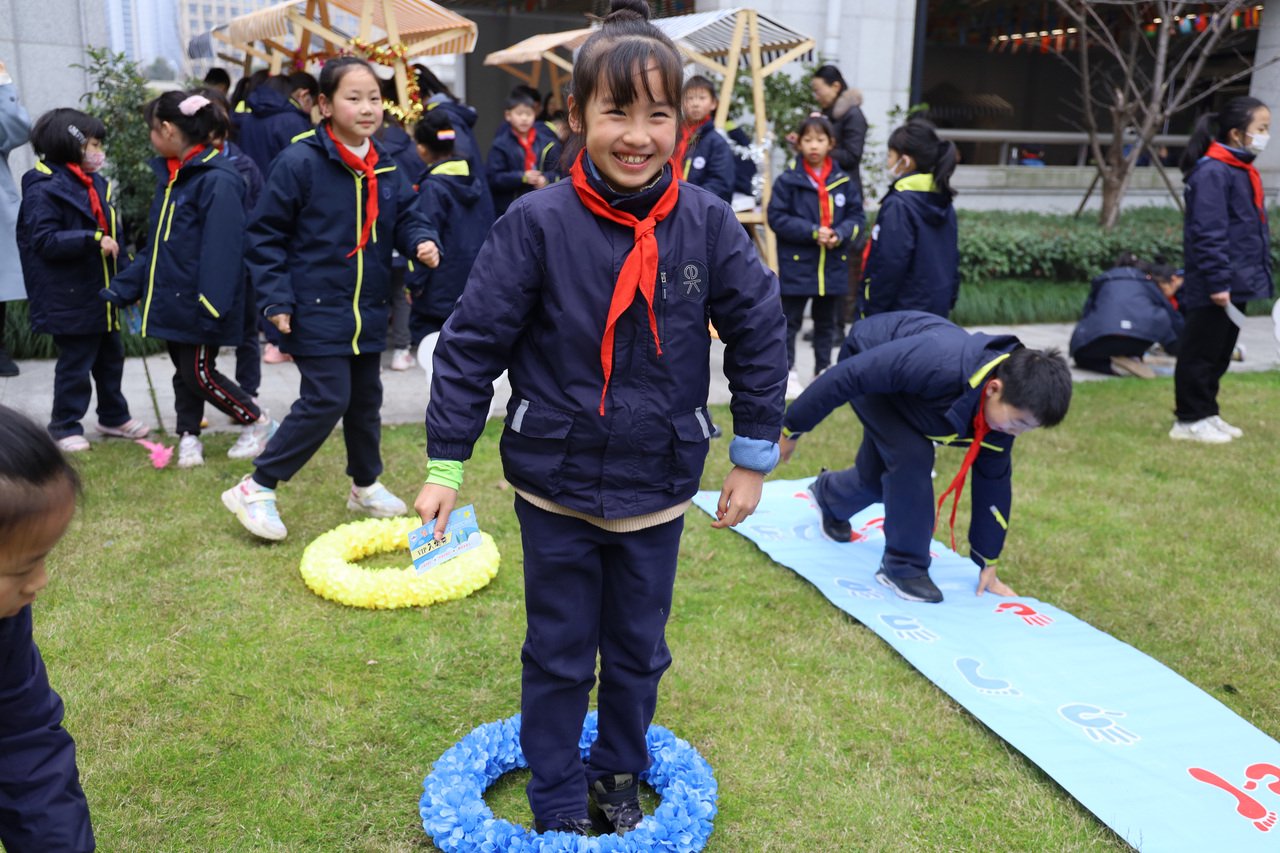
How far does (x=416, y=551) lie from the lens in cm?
231

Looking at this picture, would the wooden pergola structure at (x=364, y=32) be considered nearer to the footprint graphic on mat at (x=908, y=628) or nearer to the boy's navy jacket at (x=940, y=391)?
the boy's navy jacket at (x=940, y=391)

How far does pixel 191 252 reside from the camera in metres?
4.84

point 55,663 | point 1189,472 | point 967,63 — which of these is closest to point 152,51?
point 55,663

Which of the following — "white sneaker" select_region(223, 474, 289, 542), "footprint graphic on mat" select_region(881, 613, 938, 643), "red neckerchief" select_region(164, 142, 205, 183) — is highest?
"red neckerchief" select_region(164, 142, 205, 183)

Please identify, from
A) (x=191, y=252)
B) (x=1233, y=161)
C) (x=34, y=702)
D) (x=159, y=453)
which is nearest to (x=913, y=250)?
(x=1233, y=161)

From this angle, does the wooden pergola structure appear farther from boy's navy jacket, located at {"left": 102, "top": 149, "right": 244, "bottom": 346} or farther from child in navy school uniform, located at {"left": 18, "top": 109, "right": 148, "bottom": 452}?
boy's navy jacket, located at {"left": 102, "top": 149, "right": 244, "bottom": 346}

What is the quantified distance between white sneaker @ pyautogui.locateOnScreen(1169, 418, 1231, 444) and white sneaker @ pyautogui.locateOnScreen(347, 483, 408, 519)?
14.5 feet

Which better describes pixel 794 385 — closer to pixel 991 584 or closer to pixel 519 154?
pixel 519 154

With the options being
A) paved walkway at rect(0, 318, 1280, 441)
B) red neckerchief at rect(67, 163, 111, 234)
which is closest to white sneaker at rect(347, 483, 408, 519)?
paved walkway at rect(0, 318, 1280, 441)

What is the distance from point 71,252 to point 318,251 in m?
1.79

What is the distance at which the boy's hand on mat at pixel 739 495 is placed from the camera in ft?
7.89

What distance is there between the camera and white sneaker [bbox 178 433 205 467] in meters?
5.11

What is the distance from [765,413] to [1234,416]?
561cm

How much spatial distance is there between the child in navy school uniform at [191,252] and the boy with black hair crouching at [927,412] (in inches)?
101
